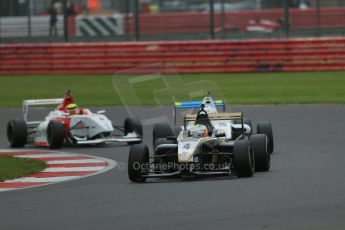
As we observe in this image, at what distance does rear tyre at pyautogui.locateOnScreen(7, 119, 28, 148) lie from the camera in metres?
19.4

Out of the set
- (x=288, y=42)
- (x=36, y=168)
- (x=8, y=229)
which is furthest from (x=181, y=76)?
(x=8, y=229)

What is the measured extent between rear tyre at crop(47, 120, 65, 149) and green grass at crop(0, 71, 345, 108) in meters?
7.50

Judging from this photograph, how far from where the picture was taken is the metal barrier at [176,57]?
31969 mm

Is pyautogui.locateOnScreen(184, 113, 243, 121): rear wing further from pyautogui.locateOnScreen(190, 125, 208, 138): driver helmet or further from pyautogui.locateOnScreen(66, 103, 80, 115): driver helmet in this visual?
pyautogui.locateOnScreen(66, 103, 80, 115): driver helmet

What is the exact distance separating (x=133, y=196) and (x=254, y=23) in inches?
1333

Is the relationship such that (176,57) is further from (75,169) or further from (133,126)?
(75,169)

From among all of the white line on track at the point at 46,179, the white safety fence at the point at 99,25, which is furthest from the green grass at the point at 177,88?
the white line on track at the point at 46,179

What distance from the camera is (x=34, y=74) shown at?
117 ft

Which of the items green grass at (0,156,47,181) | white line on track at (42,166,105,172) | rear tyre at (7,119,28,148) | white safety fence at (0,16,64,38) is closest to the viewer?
green grass at (0,156,47,181)

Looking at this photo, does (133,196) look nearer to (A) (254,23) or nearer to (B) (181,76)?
(B) (181,76)

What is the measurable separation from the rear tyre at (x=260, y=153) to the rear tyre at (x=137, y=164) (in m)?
1.44

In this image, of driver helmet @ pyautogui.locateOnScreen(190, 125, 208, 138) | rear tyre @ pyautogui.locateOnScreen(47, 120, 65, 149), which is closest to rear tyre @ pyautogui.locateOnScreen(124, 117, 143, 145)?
rear tyre @ pyautogui.locateOnScreen(47, 120, 65, 149)

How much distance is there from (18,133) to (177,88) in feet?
43.6

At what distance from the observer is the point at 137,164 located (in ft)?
44.7
